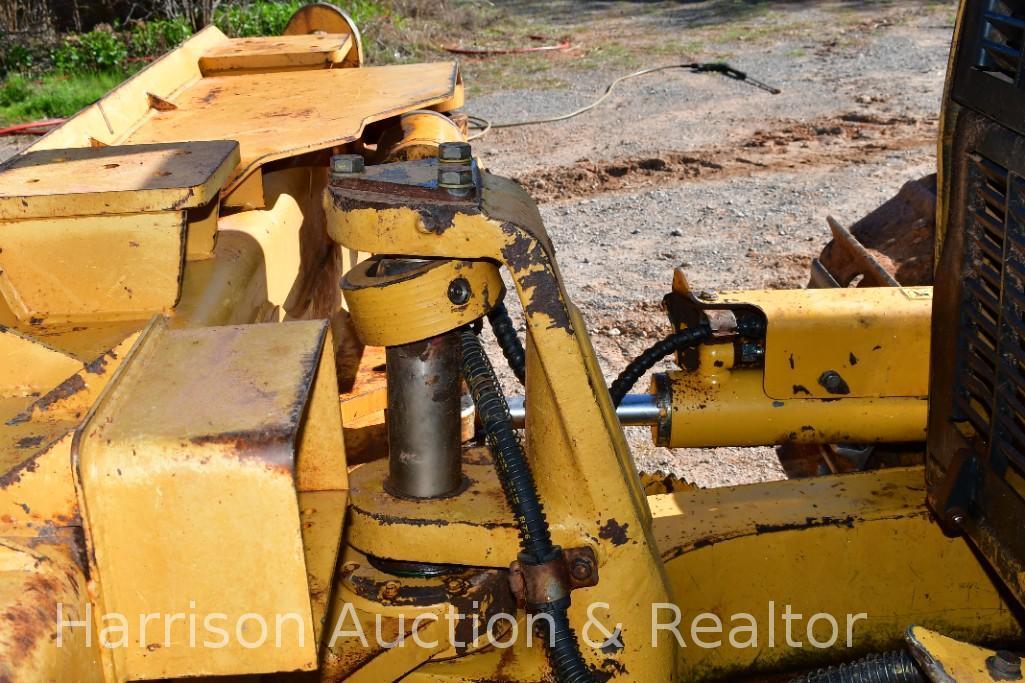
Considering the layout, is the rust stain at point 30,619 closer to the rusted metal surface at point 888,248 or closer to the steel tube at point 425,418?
the steel tube at point 425,418

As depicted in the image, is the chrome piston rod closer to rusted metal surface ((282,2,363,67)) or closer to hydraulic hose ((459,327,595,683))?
hydraulic hose ((459,327,595,683))

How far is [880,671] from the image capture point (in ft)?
5.10

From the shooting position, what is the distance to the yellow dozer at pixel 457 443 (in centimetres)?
115

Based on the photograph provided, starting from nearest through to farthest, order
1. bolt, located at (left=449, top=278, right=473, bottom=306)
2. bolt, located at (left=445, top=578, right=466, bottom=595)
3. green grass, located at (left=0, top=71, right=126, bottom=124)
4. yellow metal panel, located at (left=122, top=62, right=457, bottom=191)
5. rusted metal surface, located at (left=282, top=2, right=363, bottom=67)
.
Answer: bolt, located at (left=449, top=278, right=473, bottom=306), bolt, located at (left=445, top=578, right=466, bottom=595), yellow metal panel, located at (left=122, top=62, right=457, bottom=191), rusted metal surface, located at (left=282, top=2, right=363, bottom=67), green grass, located at (left=0, top=71, right=126, bottom=124)

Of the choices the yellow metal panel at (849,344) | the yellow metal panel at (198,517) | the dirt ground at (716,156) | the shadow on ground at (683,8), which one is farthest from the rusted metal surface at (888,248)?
the shadow on ground at (683,8)

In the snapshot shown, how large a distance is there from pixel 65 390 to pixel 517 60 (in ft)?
32.0

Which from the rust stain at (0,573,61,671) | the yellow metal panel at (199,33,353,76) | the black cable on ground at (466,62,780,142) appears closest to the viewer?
the rust stain at (0,573,61,671)

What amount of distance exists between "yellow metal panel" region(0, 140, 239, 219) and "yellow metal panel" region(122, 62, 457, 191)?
314mm

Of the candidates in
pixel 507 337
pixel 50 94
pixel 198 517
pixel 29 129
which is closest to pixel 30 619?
pixel 198 517

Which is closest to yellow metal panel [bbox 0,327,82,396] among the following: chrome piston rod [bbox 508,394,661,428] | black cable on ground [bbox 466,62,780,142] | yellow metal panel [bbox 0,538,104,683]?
yellow metal panel [bbox 0,538,104,683]

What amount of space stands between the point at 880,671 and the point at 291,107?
1.86 meters

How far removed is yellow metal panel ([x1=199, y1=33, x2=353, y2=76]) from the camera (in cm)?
315

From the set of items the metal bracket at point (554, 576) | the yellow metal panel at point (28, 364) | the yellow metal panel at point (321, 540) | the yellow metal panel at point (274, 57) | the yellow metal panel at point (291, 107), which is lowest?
the metal bracket at point (554, 576)

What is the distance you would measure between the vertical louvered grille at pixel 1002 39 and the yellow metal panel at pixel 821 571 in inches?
31.7
